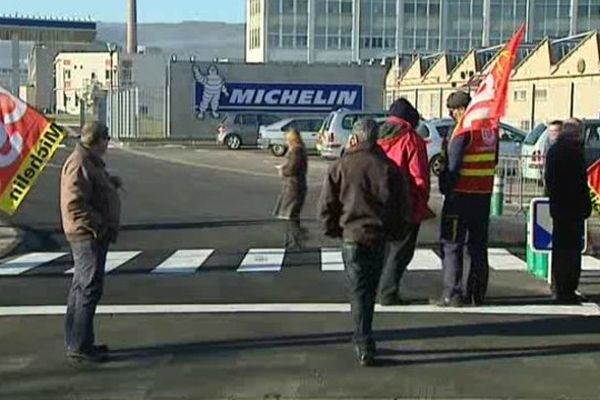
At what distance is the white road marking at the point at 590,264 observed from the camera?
13675mm

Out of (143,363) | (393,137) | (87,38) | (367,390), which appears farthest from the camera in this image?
(87,38)

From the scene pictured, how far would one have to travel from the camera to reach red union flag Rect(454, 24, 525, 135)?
10648 millimetres

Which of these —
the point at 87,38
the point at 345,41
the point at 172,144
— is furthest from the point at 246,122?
the point at 87,38

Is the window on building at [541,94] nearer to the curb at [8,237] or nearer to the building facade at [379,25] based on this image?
the curb at [8,237]

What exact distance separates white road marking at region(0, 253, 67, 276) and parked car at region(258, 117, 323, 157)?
28.0 metres

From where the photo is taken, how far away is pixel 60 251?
16375 millimetres

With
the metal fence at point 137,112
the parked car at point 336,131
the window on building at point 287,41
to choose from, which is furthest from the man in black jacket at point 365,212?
the window on building at point 287,41

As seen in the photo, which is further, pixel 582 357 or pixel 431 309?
pixel 431 309

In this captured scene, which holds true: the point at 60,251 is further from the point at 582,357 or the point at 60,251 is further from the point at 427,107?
the point at 427,107

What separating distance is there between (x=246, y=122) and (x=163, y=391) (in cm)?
4309

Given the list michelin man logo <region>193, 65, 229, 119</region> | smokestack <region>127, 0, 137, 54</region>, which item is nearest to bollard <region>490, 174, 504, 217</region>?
michelin man logo <region>193, 65, 229, 119</region>

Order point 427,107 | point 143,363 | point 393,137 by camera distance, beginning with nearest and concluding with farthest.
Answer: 1. point 143,363
2. point 393,137
3. point 427,107

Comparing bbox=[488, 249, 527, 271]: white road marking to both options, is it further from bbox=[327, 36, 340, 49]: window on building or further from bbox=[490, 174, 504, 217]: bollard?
bbox=[327, 36, 340, 49]: window on building

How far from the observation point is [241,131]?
165 ft
